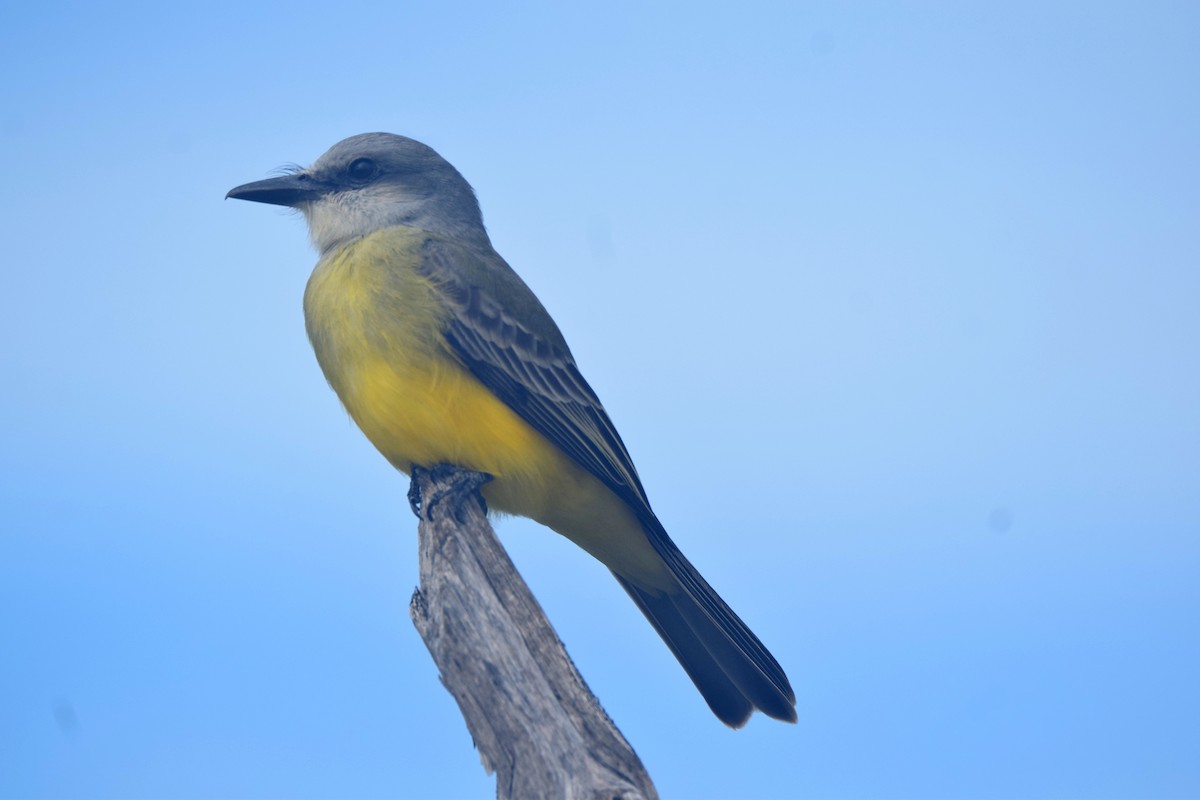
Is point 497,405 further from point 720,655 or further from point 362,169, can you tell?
point 362,169

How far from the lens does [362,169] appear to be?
743cm

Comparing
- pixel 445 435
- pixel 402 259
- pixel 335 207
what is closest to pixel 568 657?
pixel 445 435

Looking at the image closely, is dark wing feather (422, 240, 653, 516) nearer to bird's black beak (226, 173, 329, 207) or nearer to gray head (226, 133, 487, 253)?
gray head (226, 133, 487, 253)

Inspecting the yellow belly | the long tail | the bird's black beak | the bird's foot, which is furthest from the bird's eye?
the long tail

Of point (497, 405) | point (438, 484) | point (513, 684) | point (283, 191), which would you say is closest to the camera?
point (513, 684)

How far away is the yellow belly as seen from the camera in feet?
20.1

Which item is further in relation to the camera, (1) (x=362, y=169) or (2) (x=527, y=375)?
(1) (x=362, y=169)

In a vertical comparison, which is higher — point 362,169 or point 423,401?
point 362,169

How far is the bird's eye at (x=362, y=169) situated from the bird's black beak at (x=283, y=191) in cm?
17

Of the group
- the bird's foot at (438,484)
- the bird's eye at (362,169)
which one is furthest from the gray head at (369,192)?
the bird's foot at (438,484)

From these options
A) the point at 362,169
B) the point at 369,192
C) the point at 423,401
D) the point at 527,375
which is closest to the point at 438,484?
the point at 423,401

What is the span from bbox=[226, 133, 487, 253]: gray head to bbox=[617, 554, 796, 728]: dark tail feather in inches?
93.2

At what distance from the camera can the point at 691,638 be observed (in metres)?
6.74

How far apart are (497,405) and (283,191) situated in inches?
79.4
